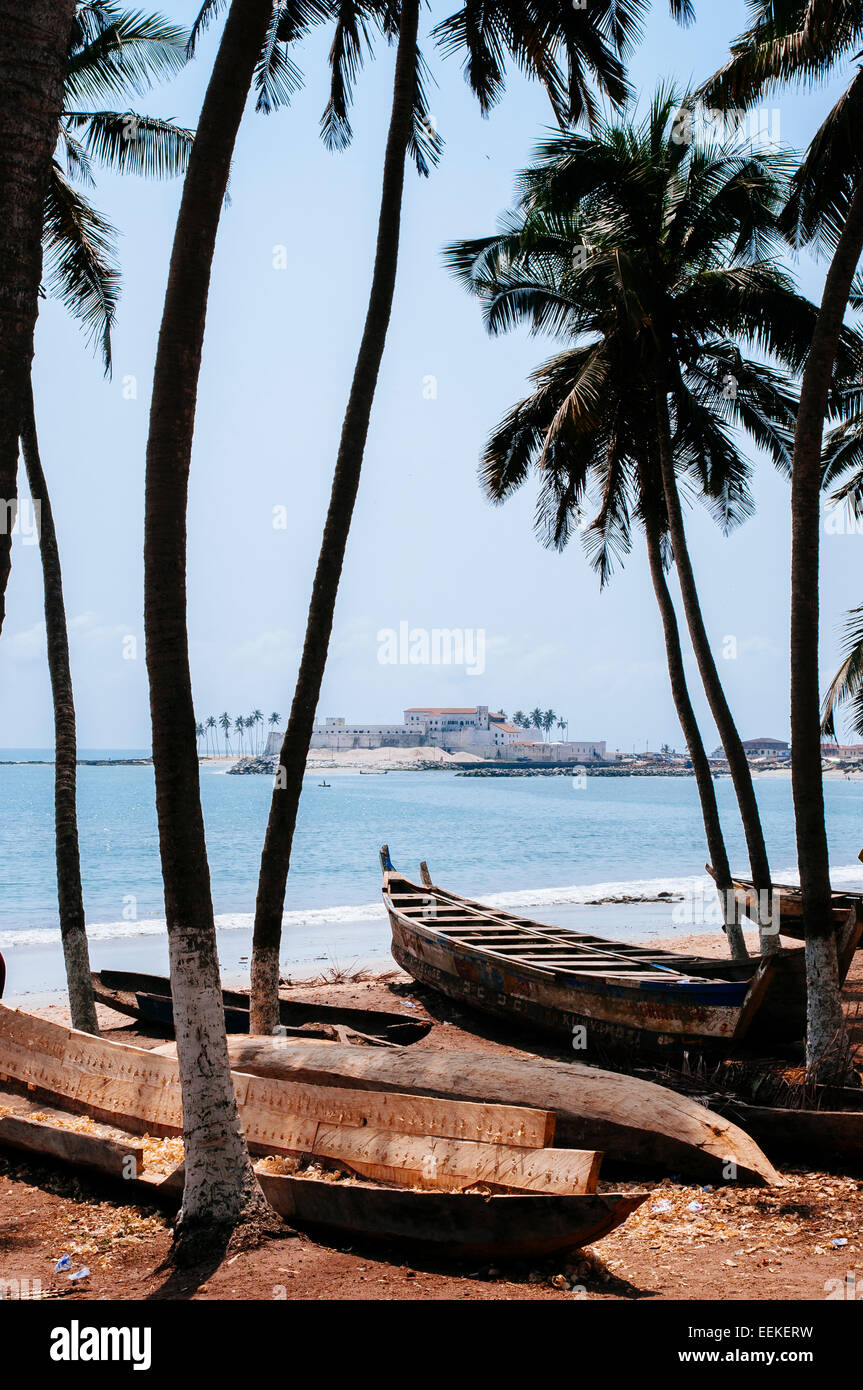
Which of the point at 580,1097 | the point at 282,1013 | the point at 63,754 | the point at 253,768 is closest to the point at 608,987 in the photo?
the point at 580,1097

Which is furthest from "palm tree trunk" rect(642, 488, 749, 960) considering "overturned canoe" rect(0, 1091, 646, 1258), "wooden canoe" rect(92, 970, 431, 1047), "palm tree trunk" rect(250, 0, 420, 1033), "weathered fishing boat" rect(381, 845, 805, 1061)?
"overturned canoe" rect(0, 1091, 646, 1258)

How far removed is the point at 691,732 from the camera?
16094mm

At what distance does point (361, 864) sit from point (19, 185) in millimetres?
47634

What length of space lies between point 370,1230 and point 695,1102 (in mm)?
2893

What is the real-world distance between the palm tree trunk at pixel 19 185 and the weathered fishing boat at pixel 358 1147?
12.2 feet

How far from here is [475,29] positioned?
1141 centimetres

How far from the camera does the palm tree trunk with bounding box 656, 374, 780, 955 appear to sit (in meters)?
14.1

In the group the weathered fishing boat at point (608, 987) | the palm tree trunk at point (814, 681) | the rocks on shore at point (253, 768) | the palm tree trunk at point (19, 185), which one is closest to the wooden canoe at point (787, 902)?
the weathered fishing boat at point (608, 987)

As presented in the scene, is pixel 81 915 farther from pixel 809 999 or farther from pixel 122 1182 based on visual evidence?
pixel 809 999

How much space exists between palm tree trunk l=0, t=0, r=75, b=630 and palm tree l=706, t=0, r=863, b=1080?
21.8ft

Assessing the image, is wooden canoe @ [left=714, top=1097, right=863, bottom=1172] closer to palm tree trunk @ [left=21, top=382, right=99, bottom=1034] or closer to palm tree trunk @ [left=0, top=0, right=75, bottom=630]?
palm tree trunk @ [left=0, top=0, right=75, bottom=630]

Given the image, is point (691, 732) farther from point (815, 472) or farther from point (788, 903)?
point (815, 472)

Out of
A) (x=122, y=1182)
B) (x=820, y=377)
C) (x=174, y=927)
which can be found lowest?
(x=122, y=1182)
